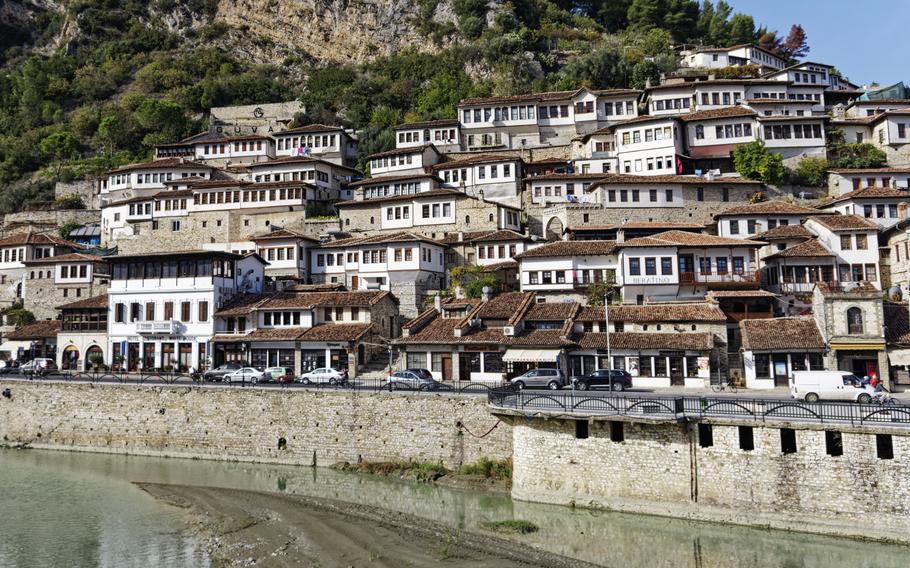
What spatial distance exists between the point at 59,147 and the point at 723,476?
3839 inches

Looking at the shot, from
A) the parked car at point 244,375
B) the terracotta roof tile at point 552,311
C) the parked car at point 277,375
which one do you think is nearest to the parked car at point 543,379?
the terracotta roof tile at point 552,311

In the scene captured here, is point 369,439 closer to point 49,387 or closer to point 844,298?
point 49,387

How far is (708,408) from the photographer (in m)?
24.1

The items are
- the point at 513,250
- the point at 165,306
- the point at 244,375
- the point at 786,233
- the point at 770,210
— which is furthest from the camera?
the point at 513,250

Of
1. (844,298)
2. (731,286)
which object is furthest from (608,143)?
(844,298)

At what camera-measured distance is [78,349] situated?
5103 cm

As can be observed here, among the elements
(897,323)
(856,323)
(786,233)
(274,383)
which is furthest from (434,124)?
(897,323)

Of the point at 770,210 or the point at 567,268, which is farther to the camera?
the point at 770,210

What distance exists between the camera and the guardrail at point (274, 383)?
33000mm

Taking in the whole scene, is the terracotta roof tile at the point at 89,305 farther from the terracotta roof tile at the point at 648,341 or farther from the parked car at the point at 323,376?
the terracotta roof tile at the point at 648,341

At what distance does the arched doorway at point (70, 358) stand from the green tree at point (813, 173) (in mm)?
61500

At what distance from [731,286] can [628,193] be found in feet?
49.4

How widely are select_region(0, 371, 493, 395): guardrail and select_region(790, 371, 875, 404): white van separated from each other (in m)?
13.5

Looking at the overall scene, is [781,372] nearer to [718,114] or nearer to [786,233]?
[786,233]
